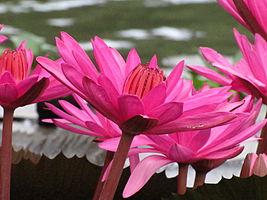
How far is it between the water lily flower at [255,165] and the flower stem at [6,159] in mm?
140

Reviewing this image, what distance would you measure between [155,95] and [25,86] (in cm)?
8

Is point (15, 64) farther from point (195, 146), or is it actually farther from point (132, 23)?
point (132, 23)

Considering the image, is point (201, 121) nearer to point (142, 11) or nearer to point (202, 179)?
point (202, 179)

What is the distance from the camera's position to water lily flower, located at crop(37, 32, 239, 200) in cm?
35

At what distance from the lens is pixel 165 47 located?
3508mm

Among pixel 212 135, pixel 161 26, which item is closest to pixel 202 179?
pixel 212 135

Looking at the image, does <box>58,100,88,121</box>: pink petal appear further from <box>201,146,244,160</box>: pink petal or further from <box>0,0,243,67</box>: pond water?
<box>0,0,243,67</box>: pond water

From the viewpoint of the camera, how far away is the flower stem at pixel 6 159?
409mm

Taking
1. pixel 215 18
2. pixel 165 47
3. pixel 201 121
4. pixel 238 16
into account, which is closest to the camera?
pixel 201 121

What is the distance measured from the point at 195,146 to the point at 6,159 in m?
0.11

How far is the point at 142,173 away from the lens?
38cm

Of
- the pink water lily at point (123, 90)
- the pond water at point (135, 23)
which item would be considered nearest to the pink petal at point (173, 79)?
the pink water lily at point (123, 90)

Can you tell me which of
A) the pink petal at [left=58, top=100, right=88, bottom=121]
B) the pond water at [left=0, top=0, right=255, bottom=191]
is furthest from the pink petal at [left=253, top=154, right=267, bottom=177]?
the pond water at [left=0, top=0, right=255, bottom=191]

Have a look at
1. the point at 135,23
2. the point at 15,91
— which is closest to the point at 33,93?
the point at 15,91
